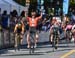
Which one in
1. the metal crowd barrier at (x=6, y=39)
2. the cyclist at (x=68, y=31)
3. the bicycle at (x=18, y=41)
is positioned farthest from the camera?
the cyclist at (x=68, y=31)

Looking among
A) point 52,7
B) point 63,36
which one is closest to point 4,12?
point 63,36

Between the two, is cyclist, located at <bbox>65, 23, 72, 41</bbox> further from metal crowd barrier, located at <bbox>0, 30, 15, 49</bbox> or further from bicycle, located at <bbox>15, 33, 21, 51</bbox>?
bicycle, located at <bbox>15, 33, 21, 51</bbox>

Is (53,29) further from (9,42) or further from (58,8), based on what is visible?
(58,8)

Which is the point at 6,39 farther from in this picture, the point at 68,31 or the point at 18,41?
the point at 68,31

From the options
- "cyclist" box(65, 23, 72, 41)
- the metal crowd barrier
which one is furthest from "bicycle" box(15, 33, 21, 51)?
"cyclist" box(65, 23, 72, 41)

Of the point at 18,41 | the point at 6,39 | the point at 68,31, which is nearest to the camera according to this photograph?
the point at 18,41

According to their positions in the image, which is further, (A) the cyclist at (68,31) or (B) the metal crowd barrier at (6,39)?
(A) the cyclist at (68,31)

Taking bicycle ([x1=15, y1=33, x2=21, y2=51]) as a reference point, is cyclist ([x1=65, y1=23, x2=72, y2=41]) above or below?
below

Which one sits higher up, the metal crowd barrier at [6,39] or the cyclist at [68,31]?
the metal crowd barrier at [6,39]

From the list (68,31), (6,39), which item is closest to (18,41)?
(6,39)

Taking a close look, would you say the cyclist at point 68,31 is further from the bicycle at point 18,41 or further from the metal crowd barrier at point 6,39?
the bicycle at point 18,41

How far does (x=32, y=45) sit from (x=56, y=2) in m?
31.3

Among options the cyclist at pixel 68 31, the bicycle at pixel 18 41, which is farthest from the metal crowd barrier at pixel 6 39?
the cyclist at pixel 68 31

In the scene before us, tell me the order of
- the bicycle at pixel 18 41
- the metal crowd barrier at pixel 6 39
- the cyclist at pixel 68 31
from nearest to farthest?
the bicycle at pixel 18 41 → the metal crowd barrier at pixel 6 39 → the cyclist at pixel 68 31
